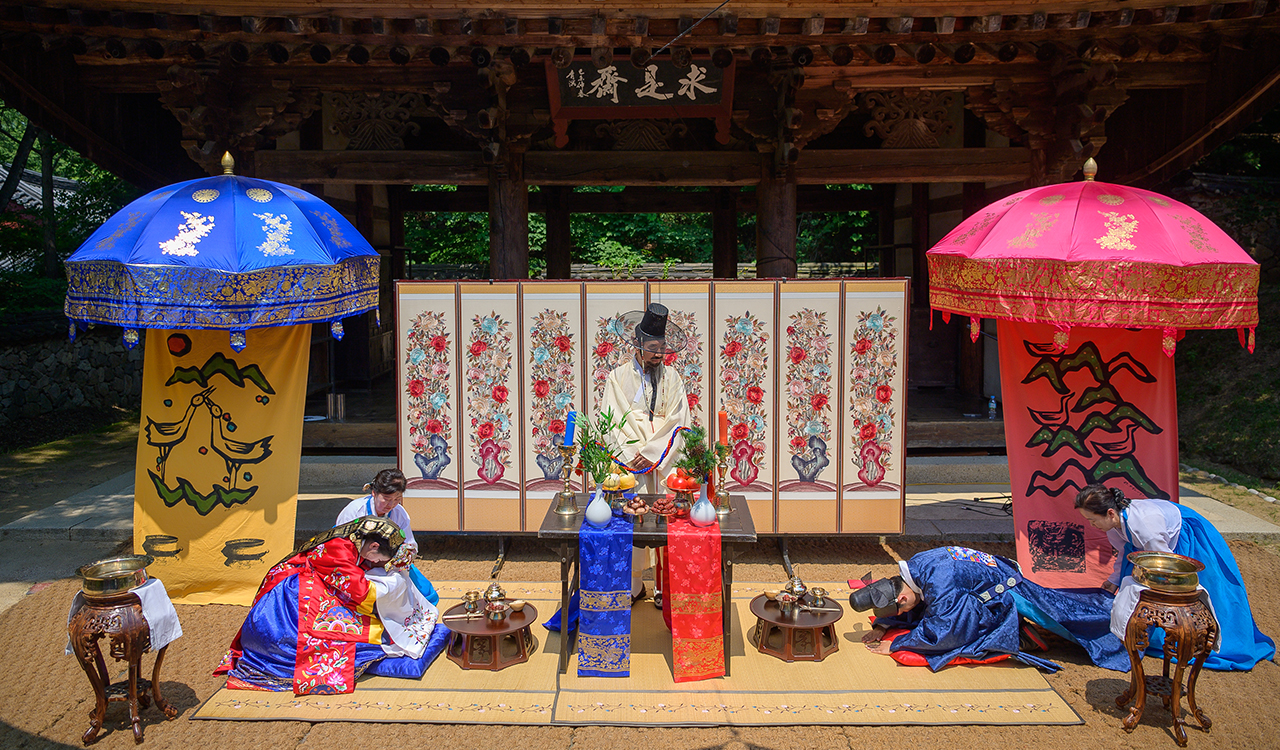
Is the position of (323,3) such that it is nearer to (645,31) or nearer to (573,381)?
(645,31)

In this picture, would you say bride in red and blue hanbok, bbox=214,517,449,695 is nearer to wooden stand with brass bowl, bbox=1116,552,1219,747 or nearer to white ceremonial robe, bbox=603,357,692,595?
white ceremonial robe, bbox=603,357,692,595

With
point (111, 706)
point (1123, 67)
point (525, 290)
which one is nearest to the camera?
point (111, 706)

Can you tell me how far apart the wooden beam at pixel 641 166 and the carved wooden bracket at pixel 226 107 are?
0.92ft

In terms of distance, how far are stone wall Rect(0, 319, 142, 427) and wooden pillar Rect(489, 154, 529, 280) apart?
6.94 metres

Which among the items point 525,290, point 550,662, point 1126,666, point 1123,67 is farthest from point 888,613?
point 1123,67

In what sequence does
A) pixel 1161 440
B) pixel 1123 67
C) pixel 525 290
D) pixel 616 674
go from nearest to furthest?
pixel 616 674 → pixel 1161 440 → pixel 525 290 → pixel 1123 67

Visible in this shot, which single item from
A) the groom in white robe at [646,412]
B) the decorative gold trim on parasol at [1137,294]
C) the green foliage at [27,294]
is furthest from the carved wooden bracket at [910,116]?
the green foliage at [27,294]

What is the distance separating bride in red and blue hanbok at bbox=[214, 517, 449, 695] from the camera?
4.44 metres

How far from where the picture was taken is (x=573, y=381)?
6.39 m

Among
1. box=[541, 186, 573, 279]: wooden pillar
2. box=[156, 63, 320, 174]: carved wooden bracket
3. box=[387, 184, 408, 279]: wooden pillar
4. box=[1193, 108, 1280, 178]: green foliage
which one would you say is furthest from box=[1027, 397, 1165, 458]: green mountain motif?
box=[387, 184, 408, 279]: wooden pillar

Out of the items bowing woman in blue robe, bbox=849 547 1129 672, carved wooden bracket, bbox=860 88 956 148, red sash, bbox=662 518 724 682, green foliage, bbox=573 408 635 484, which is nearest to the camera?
red sash, bbox=662 518 724 682

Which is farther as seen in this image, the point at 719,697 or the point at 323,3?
the point at 323,3

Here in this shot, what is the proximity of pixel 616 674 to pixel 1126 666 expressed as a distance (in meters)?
2.95

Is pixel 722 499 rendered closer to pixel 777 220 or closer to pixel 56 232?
pixel 777 220
